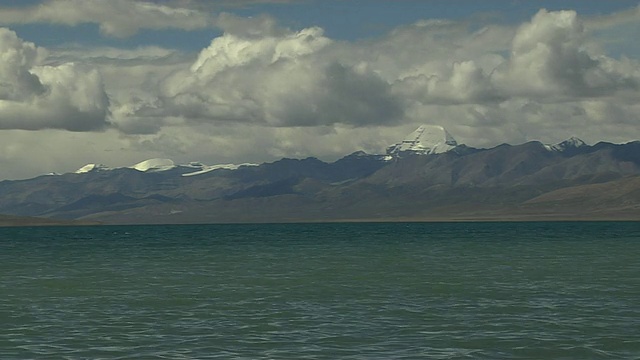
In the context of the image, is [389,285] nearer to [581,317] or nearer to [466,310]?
[466,310]

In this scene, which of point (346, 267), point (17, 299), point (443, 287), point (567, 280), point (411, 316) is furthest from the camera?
point (346, 267)

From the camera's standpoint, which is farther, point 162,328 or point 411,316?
point 411,316

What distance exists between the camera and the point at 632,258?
320ft

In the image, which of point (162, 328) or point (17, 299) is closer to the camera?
point (162, 328)

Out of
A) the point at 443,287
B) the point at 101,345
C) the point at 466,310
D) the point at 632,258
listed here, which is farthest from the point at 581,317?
the point at 632,258

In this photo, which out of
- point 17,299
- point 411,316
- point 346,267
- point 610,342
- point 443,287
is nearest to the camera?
point 610,342

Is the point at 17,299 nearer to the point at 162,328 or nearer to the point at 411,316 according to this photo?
the point at 162,328

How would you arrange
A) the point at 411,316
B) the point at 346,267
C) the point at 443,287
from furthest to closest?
the point at 346,267 → the point at 443,287 → the point at 411,316

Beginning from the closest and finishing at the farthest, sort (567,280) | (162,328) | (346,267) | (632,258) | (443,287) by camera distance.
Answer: (162,328) → (443,287) → (567,280) → (346,267) → (632,258)

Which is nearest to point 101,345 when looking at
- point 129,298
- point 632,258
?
point 129,298

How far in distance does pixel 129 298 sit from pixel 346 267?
3292cm

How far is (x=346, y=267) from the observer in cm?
8612

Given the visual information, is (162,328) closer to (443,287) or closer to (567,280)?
(443,287)

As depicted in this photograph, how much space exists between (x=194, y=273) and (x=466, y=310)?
35.8 meters
